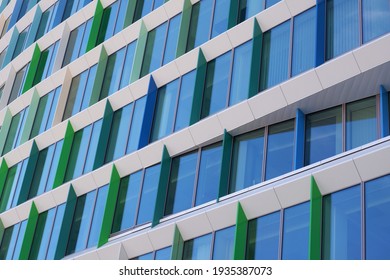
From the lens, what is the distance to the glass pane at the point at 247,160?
2762 centimetres

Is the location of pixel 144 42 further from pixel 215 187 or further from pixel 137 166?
pixel 215 187

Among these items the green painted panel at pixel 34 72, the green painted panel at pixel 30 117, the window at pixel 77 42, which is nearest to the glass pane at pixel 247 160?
the window at pixel 77 42

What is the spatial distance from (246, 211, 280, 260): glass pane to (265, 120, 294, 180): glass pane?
1.76 m

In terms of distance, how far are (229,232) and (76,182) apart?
10.5 meters

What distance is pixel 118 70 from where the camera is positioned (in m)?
37.4

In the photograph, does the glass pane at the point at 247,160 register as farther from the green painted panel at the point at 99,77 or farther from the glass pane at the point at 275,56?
the green painted panel at the point at 99,77

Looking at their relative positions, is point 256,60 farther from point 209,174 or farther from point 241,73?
point 209,174

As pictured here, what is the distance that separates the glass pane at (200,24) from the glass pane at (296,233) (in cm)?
1066

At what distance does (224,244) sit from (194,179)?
364 centimetres

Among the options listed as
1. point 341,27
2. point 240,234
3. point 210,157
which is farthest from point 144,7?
point 240,234

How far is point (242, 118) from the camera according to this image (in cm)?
2845

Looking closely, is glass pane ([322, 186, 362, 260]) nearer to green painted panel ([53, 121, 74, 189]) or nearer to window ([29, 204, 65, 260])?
window ([29, 204, 65, 260])

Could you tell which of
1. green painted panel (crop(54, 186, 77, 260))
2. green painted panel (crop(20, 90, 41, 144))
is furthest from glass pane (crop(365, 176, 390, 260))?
green painted panel (crop(20, 90, 41, 144))
